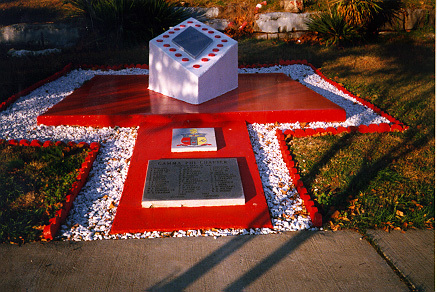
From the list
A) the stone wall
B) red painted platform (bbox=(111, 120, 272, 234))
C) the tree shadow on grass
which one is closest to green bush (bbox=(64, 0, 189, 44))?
the stone wall

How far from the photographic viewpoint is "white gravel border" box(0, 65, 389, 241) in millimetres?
3424

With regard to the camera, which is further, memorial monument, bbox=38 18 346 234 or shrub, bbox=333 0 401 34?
shrub, bbox=333 0 401 34

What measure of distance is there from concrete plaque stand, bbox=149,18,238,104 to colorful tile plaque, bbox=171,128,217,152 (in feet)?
2.91

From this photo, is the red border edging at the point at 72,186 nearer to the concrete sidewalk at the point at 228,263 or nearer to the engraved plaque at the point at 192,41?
the concrete sidewalk at the point at 228,263

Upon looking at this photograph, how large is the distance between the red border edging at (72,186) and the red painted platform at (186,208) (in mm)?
459

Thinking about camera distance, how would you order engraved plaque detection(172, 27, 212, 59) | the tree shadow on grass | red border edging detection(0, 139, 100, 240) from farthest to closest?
engraved plaque detection(172, 27, 212, 59)
the tree shadow on grass
red border edging detection(0, 139, 100, 240)

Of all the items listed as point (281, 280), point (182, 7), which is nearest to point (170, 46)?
point (281, 280)

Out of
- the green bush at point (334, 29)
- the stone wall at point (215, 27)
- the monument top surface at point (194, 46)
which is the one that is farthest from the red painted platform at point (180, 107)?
the stone wall at point (215, 27)

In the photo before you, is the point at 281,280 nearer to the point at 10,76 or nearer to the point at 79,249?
the point at 79,249

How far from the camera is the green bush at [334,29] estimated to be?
9.22 meters

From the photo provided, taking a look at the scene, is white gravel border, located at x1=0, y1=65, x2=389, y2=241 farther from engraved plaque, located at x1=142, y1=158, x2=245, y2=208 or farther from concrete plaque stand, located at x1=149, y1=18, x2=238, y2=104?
concrete plaque stand, located at x1=149, y1=18, x2=238, y2=104

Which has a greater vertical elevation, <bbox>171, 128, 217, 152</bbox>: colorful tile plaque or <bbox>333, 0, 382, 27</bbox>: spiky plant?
<bbox>333, 0, 382, 27</bbox>: spiky plant

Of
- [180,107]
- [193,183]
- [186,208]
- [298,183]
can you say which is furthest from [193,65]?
[186,208]

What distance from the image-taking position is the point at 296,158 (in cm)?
451
